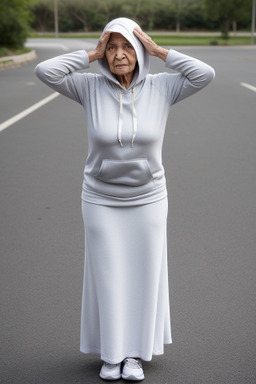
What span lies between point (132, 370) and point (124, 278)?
477 mm

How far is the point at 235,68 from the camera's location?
3016cm

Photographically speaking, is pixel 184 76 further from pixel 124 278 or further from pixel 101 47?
pixel 124 278

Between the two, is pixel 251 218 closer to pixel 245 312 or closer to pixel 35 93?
pixel 245 312

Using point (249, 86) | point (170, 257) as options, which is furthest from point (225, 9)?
point (170, 257)

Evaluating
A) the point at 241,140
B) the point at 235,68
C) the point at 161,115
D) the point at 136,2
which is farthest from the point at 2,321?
the point at 136,2

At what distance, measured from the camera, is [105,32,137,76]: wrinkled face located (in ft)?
12.0

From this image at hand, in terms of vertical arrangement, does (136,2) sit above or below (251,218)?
below

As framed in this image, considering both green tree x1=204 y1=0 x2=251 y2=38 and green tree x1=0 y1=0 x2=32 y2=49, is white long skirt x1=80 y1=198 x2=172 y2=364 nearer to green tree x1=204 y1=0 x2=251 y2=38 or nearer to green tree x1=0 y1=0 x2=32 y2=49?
green tree x1=0 y1=0 x2=32 y2=49

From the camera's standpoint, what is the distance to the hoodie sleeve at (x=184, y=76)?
3822 millimetres

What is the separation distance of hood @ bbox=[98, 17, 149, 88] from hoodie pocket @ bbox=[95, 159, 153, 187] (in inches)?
14.8

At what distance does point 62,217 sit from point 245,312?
2.89 m

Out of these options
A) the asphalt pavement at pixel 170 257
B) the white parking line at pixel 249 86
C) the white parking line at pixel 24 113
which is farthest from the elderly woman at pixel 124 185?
the white parking line at pixel 249 86

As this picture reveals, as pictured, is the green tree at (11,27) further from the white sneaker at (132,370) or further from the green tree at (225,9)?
the green tree at (225,9)

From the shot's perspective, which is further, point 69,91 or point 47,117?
point 47,117
